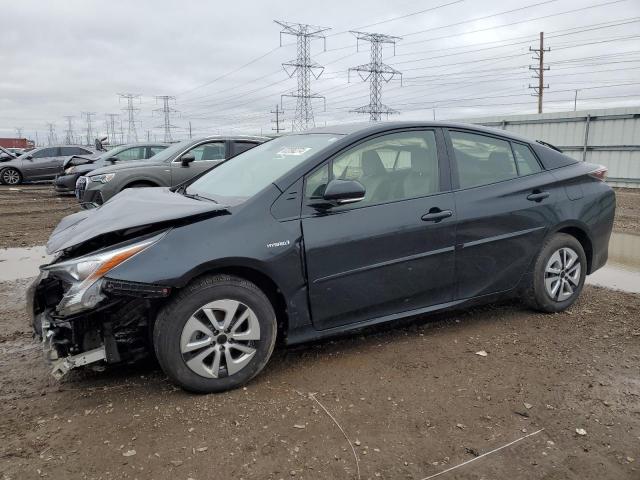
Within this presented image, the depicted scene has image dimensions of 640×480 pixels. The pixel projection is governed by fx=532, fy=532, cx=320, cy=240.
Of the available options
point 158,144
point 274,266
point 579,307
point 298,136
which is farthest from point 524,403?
point 158,144

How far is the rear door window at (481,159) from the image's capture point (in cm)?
406

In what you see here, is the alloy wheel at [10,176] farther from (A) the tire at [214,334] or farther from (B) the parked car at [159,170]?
(A) the tire at [214,334]

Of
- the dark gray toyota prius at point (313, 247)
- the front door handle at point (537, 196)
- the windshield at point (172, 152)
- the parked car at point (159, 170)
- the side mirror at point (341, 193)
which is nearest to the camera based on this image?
the dark gray toyota prius at point (313, 247)

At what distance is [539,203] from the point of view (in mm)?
4285

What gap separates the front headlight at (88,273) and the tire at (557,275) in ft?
9.94

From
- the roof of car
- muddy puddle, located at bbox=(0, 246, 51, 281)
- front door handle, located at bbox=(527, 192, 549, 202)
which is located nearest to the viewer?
the roof of car

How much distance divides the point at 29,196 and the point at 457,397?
52.2 feet

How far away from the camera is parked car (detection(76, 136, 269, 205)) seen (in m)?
9.22

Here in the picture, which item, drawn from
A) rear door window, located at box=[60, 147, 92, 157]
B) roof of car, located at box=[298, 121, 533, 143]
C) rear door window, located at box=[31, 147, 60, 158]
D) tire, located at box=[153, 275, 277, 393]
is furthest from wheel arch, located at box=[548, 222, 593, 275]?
rear door window, located at box=[31, 147, 60, 158]

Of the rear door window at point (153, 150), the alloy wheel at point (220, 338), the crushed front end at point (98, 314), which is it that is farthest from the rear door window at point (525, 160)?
the rear door window at point (153, 150)

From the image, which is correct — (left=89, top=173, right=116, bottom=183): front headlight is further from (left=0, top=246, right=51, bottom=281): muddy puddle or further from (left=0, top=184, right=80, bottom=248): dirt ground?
(left=0, top=246, right=51, bottom=281): muddy puddle

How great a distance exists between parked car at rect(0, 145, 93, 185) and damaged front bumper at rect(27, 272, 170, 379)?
18158mm

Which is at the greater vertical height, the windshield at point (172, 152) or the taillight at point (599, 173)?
the windshield at point (172, 152)

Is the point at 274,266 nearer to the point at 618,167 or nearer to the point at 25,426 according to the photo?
the point at 25,426
